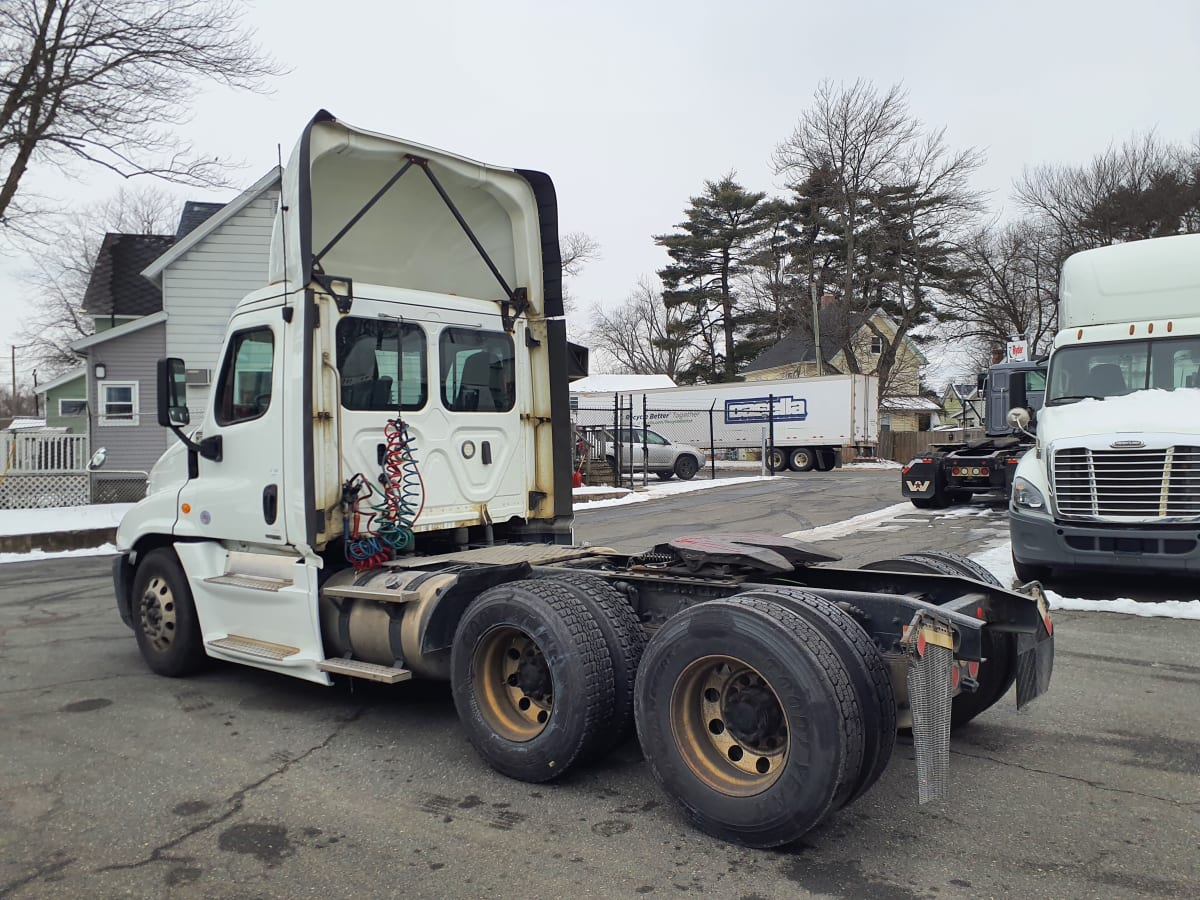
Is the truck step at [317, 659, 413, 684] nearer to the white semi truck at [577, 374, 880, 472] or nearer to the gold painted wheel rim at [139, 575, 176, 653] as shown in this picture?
the gold painted wheel rim at [139, 575, 176, 653]

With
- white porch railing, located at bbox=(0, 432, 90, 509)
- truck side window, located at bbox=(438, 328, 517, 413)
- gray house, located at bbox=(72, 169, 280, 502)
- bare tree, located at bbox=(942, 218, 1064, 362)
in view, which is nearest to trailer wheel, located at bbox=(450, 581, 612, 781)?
truck side window, located at bbox=(438, 328, 517, 413)

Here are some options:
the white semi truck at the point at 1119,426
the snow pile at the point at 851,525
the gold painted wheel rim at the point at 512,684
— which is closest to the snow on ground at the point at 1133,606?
the white semi truck at the point at 1119,426

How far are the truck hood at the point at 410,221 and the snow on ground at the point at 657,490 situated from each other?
519 inches

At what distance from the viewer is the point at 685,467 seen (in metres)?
27.9

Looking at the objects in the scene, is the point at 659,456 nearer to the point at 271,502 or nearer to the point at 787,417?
the point at 787,417

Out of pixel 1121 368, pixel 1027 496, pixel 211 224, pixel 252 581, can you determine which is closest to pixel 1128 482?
pixel 1027 496

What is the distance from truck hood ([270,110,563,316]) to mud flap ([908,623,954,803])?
3731mm

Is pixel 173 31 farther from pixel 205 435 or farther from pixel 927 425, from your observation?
pixel 927 425

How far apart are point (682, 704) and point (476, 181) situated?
3.90 meters

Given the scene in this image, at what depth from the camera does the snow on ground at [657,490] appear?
20.3m

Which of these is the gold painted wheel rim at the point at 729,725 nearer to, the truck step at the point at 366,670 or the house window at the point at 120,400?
the truck step at the point at 366,670

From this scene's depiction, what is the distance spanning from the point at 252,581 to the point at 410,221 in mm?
2525

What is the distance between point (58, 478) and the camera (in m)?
16.9

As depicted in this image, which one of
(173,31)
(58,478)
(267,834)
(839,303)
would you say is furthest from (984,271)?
(267,834)
